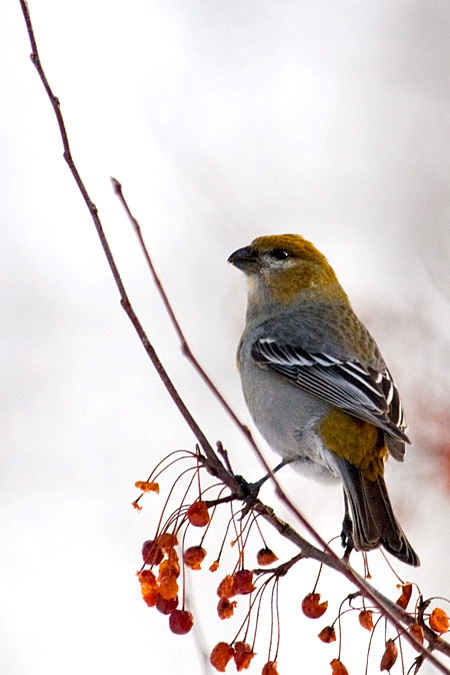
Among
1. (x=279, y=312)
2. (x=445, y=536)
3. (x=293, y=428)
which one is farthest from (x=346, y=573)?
(x=445, y=536)

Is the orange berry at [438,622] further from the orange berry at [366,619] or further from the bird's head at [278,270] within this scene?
the bird's head at [278,270]

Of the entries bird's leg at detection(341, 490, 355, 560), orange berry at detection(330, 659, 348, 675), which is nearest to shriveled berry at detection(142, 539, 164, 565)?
orange berry at detection(330, 659, 348, 675)

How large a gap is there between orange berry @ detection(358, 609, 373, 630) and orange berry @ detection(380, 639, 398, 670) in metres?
0.18

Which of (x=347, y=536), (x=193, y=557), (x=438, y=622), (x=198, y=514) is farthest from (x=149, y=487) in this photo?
(x=347, y=536)

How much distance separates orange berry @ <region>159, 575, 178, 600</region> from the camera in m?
2.68

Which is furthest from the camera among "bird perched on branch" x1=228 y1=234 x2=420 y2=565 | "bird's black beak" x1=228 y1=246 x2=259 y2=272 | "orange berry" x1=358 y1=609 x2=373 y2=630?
"bird's black beak" x1=228 y1=246 x2=259 y2=272

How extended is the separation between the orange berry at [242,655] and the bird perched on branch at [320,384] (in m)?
0.80

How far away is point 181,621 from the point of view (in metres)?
2.74

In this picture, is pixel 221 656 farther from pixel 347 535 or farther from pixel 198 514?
pixel 347 535

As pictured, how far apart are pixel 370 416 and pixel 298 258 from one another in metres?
1.61

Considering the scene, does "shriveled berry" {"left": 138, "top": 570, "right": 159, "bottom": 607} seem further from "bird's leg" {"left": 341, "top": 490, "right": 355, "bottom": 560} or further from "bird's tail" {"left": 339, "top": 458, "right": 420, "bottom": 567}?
"bird's leg" {"left": 341, "top": 490, "right": 355, "bottom": 560}

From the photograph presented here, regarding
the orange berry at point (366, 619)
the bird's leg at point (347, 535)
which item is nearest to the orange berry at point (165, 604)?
the orange berry at point (366, 619)

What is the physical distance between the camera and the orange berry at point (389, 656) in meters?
2.59

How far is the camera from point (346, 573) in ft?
7.06
